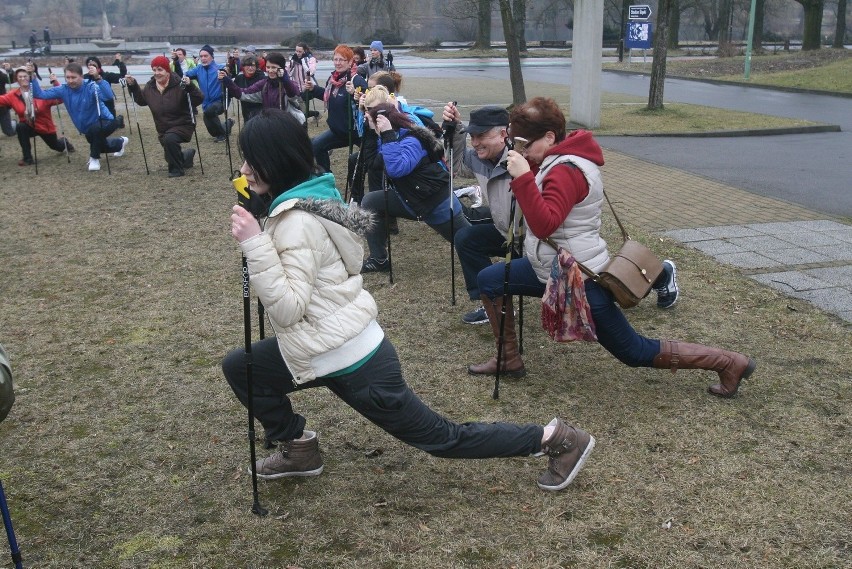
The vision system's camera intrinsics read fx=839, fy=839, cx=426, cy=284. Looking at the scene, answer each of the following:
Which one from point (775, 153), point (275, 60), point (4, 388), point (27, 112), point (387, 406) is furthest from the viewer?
point (775, 153)

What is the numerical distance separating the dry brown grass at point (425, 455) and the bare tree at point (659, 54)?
9.93m

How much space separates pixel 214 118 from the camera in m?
14.7

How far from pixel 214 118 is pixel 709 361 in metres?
11.8

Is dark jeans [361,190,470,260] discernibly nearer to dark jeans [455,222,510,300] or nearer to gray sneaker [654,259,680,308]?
dark jeans [455,222,510,300]

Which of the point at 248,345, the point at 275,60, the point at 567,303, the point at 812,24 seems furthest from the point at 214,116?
the point at 812,24

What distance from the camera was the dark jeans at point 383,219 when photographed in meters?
6.69

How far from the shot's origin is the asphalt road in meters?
10.6

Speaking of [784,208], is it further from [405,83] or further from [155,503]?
[405,83]

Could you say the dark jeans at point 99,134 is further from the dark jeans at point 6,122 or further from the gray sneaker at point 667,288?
the gray sneaker at point 667,288

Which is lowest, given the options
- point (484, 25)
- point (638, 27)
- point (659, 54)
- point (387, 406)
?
point (387, 406)

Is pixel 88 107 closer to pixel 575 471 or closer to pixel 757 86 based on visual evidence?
pixel 575 471

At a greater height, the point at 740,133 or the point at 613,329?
the point at 740,133

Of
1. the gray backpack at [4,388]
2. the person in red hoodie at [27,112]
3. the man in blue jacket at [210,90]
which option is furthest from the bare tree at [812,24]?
the gray backpack at [4,388]

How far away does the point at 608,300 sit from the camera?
4465mm
